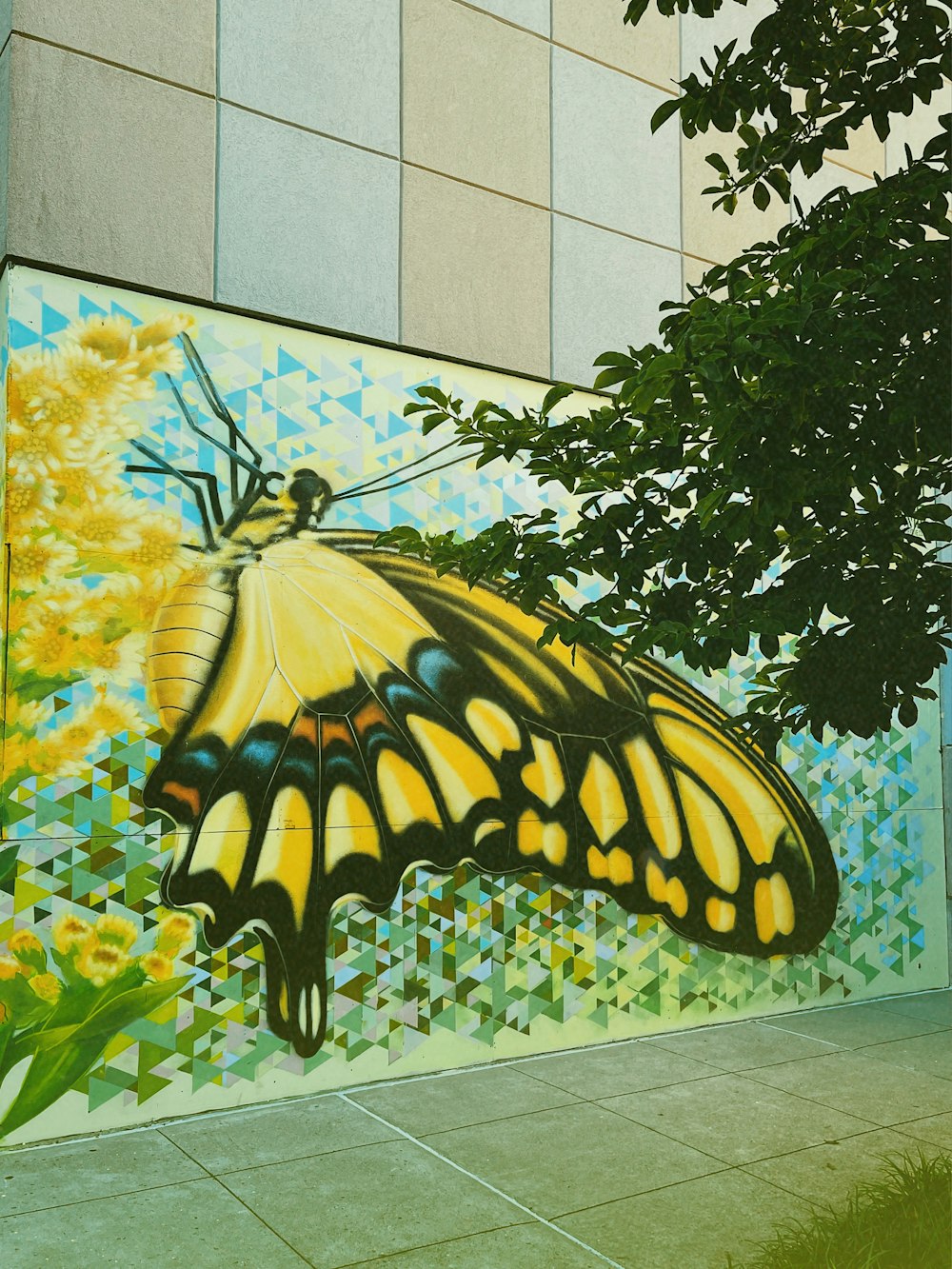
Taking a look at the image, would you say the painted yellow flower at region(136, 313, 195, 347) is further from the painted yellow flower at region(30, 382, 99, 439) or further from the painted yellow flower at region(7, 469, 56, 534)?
the painted yellow flower at region(7, 469, 56, 534)

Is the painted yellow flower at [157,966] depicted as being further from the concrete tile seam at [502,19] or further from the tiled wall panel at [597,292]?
the concrete tile seam at [502,19]


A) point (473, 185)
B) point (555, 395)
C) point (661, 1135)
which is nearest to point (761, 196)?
point (555, 395)

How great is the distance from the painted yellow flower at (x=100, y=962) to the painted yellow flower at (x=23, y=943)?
21 centimetres

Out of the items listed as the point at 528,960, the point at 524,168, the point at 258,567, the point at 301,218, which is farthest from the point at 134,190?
the point at 528,960

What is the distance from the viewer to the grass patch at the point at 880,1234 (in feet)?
12.1

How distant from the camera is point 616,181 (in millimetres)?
7348

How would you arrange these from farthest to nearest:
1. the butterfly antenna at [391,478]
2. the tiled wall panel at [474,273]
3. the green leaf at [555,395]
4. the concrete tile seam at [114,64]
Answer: the tiled wall panel at [474,273] < the butterfly antenna at [391,478] < the concrete tile seam at [114,64] < the green leaf at [555,395]

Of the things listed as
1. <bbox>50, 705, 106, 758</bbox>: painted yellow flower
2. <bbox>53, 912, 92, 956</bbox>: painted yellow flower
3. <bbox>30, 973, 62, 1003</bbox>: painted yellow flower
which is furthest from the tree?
<bbox>30, 973, 62, 1003</bbox>: painted yellow flower

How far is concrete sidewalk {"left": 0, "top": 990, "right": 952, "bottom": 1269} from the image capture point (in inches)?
164

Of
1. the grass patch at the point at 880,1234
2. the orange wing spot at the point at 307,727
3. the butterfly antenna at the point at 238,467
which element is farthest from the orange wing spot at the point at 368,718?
the grass patch at the point at 880,1234

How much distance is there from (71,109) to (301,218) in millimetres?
1254

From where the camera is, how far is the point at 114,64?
5562 mm

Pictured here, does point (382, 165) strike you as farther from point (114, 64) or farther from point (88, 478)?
point (88, 478)

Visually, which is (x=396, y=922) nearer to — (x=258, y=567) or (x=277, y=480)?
(x=258, y=567)
